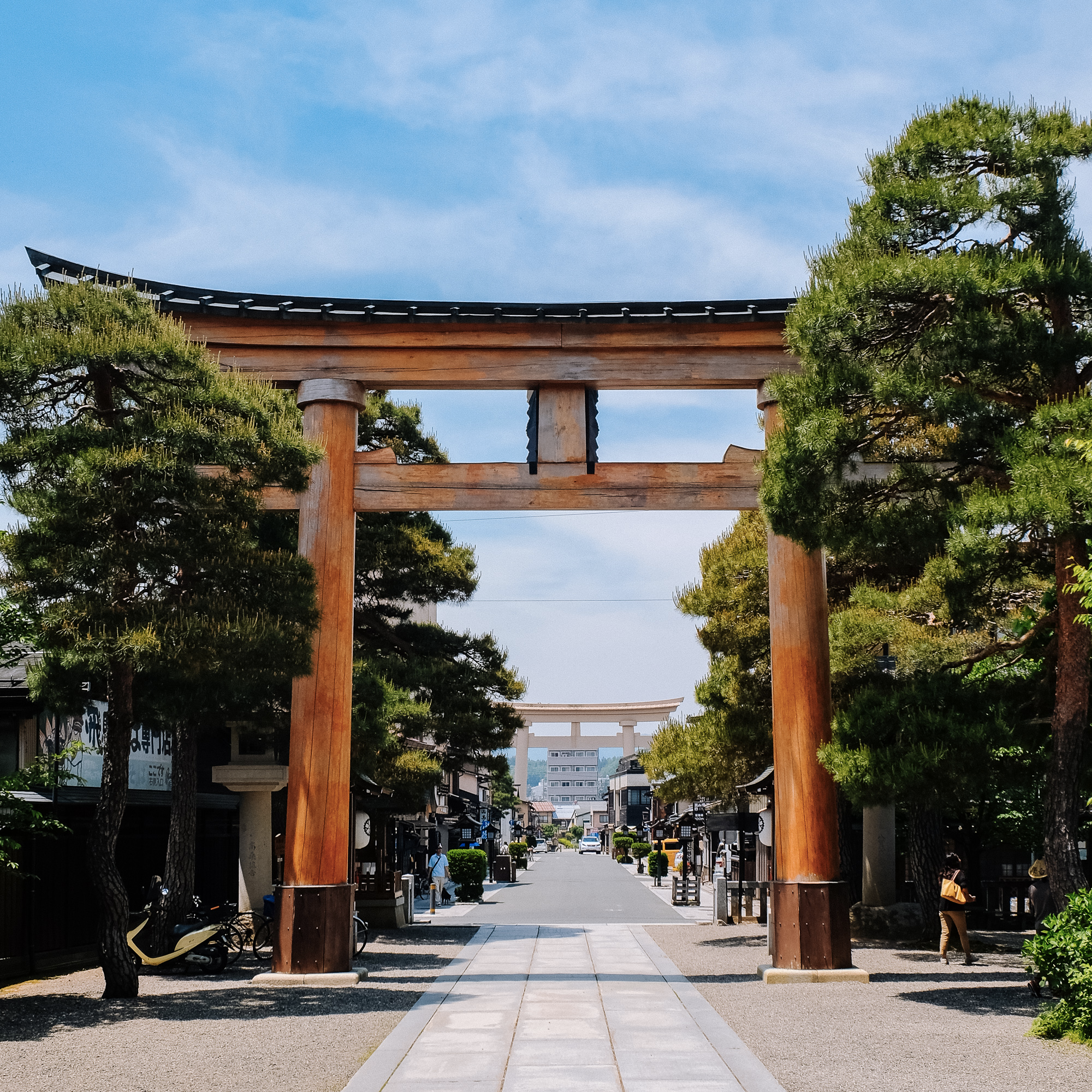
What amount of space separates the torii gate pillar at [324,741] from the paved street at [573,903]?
450 inches

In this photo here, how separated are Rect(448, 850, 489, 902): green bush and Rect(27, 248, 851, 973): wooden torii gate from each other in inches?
772

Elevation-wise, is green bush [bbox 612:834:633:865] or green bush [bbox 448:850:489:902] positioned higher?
green bush [bbox 448:850:489:902]

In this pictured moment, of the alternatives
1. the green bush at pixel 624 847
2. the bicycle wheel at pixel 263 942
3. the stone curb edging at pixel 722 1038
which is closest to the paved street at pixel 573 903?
the bicycle wheel at pixel 263 942

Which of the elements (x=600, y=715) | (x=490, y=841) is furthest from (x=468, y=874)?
(x=600, y=715)

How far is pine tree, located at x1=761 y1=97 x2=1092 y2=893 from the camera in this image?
488 inches

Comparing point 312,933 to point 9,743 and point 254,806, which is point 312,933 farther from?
point 254,806

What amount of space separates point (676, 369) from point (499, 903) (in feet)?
71.4

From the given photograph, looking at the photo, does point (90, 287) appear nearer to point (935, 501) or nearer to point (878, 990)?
point (935, 501)

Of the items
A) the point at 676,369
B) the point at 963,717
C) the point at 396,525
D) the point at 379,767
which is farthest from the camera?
the point at 396,525

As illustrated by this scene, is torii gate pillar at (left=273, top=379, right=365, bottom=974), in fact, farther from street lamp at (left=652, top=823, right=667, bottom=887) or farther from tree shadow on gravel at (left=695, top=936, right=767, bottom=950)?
street lamp at (left=652, top=823, right=667, bottom=887)

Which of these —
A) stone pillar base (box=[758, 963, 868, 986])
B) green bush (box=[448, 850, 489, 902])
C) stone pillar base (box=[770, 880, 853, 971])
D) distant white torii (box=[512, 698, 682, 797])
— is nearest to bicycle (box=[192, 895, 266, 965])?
stone pillar base (box=[758, 963, 868, 986])

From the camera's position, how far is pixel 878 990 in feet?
45.8

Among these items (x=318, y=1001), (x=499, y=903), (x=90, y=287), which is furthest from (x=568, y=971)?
(x=499, y=903)

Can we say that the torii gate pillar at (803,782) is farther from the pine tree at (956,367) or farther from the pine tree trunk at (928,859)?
the pine tree trunk at (928,859)
